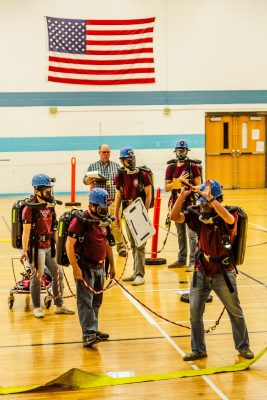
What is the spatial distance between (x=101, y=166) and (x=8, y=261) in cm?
255

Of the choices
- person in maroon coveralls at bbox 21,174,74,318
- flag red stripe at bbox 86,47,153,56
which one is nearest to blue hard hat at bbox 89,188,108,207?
person in maroon coveralls at bbox 21,174,74,318

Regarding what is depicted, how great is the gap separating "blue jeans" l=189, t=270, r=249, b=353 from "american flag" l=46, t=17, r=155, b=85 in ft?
59.2

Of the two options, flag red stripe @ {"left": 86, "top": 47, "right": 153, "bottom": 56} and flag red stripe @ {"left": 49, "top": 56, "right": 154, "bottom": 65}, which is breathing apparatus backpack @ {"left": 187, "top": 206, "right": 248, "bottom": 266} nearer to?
flag red stripe @ {"left": 49, "top": 56, "right": 154, "bottom": 65}

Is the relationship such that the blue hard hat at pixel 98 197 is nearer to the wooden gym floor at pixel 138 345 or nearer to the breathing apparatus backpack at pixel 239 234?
the breathing apparatus backpack at pixel 239 234

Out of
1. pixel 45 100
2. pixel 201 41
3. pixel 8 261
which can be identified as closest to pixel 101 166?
pixel 8 261

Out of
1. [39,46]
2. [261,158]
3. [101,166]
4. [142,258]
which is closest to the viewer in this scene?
[142,258]

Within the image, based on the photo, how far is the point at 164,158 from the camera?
2516 cm

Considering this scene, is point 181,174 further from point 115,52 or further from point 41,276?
point 115,52

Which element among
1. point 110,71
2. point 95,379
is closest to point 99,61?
point 110,71

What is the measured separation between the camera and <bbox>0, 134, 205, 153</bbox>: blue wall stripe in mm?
24109

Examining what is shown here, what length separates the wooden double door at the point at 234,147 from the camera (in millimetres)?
25422

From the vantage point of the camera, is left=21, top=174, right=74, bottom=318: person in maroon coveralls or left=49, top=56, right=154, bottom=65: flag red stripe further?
left=49, top=56, right=154, bottom=65: flag red stripe

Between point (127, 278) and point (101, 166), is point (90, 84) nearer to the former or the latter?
point (101, 166)

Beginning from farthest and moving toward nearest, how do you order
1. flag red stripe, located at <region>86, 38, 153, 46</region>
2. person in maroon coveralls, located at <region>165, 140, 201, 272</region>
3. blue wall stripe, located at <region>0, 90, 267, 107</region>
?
1. flag red stripe, located at <region>86, 38, 153, 46</region>
2. blue wall stripe, located at <region>0, 90, 267, 107</region>
3. person in maroon coveralls, located at <region>165, 140, 201, 272</region>
